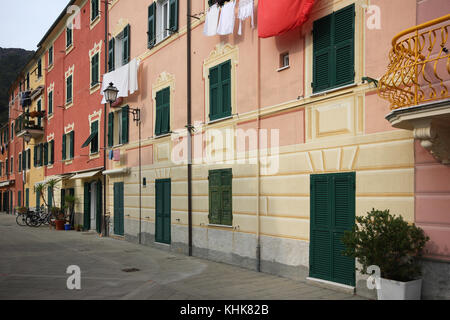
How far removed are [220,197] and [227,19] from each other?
4.73 m

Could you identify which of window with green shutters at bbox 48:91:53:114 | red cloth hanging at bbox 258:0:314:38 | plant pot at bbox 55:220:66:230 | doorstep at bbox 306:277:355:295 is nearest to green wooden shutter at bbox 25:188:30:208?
window with green shutters at bbox 48:91:53:114

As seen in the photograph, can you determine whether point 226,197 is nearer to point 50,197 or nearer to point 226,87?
point 226,87

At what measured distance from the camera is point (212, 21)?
38.9 feet

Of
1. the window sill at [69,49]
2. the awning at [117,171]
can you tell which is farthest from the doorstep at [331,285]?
the window sill at [69,49]

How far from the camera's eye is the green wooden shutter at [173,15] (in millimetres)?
14367

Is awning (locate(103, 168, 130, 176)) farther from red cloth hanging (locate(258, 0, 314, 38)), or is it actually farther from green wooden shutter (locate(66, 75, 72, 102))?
red cloth hanging (locate(258, 0, 314, 38))

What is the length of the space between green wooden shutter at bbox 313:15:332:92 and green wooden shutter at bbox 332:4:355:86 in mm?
154

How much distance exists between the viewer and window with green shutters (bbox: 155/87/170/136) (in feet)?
48.7

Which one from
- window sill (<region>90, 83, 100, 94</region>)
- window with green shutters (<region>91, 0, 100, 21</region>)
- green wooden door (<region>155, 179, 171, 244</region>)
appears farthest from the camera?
window with green shutters (<region>91, 0, 100, 21</region>)

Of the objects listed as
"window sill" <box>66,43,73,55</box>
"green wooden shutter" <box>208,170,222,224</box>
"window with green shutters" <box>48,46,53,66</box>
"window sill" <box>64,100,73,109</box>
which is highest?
"window with green shutters" <box>48,46,53,66</box>

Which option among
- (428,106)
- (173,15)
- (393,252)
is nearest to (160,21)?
(173,15)

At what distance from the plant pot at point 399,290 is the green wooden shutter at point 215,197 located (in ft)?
18.8
